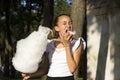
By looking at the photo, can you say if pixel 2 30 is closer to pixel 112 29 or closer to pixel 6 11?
pixel 6 11

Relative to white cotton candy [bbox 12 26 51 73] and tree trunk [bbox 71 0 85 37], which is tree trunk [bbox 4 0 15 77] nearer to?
tree trunk [bbox 71 0 85 37]

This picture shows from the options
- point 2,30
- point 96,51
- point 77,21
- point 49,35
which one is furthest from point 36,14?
point 49,35

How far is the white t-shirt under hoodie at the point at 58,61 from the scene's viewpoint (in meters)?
4.64

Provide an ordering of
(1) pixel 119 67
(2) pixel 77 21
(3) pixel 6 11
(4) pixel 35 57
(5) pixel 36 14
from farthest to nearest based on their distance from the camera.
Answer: (5) pixel 36 14, (3) pixel 6 11, (2) pixel 77 21, (1) pixel 119 67, (4) pixel 35 57

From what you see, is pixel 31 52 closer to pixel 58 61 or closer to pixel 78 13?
pixel 58 61

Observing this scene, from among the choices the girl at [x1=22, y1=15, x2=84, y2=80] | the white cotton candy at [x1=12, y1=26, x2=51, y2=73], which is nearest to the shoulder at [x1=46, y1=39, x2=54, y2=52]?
the girl at [x1=22, y1=15, x2=84, y2=80]

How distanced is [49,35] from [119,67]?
6.75ft

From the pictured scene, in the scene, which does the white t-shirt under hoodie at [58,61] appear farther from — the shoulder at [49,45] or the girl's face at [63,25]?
the girl's face at [63,25]

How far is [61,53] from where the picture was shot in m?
4.69

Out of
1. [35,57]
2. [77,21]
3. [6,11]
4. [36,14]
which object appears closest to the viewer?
[35,57]

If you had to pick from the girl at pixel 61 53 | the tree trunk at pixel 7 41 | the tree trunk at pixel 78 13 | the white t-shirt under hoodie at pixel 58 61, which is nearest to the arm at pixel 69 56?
the girl at pixel 61 53

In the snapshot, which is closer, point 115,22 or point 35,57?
point 35,57

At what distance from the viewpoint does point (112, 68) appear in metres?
6.70

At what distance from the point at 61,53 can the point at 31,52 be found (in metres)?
0.32
